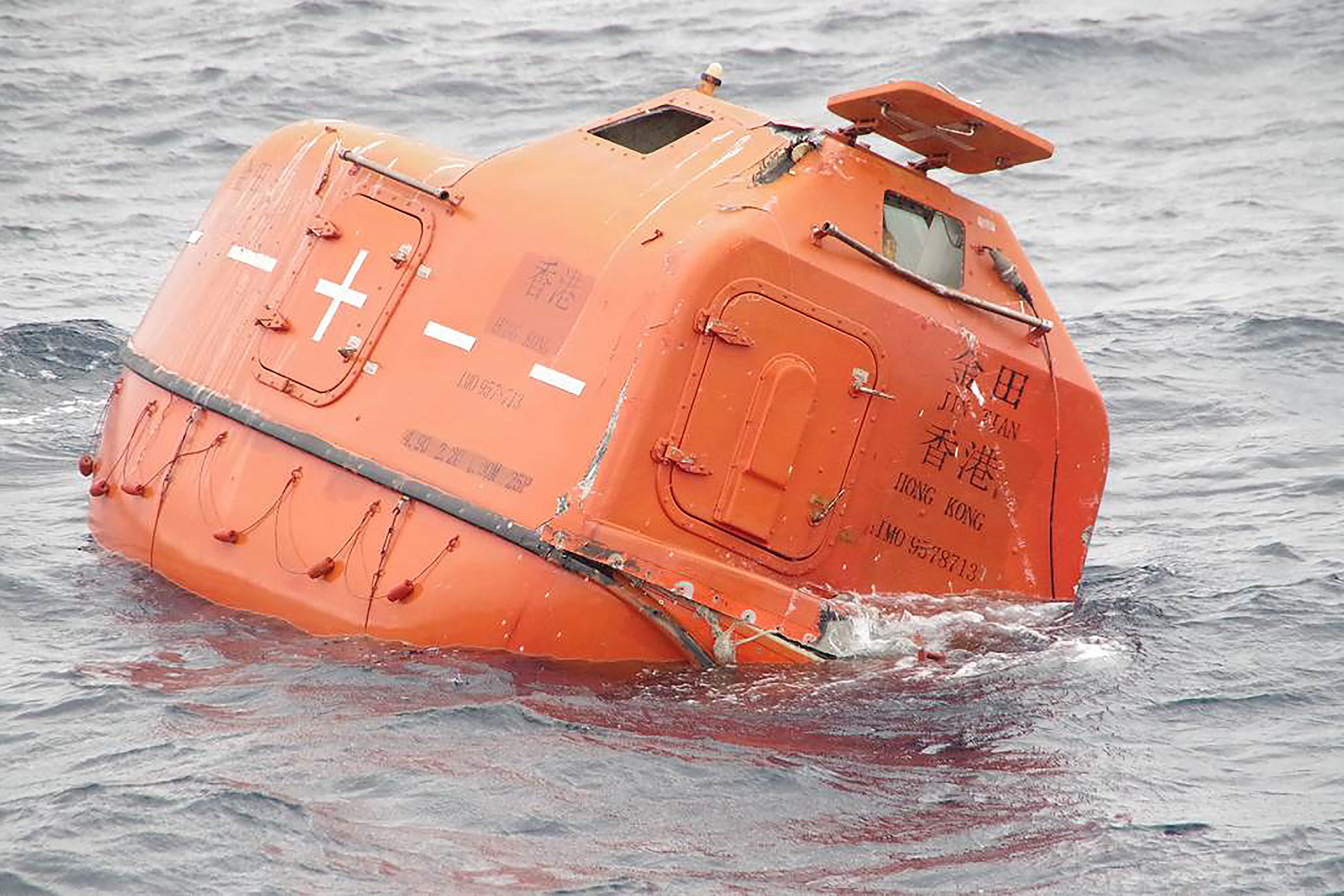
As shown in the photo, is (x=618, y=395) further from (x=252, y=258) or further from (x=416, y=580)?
(x=252, y=258)

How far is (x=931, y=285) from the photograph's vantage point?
8.30 m

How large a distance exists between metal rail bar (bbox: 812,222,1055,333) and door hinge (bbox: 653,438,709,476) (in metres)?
1.08

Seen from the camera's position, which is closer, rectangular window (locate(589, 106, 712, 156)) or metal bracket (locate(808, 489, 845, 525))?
metal bracket (locate(808, 489, 845, 525))

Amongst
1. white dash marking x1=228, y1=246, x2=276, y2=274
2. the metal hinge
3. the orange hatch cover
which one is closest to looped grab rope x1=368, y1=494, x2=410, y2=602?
white dash marking x1=228, y1=246, x2=276, y2=274

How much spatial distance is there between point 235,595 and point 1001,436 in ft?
10.9

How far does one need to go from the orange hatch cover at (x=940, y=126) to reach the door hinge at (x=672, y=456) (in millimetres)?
1690

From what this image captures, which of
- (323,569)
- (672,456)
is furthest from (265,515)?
(672,456)

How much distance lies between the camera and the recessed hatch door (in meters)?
8.33

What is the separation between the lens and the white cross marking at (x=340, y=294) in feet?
27.6

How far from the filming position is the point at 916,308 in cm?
823

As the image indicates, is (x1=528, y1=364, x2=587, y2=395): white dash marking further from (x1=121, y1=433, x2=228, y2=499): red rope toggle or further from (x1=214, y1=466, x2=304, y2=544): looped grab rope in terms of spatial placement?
(x1=121, y1=433, x2=228, y2=499): red rope toggle

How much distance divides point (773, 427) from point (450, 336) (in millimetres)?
1398

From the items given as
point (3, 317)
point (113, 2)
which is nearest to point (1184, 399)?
point (3, 317)

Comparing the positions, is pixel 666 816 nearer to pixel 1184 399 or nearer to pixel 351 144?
pixel 351 144
